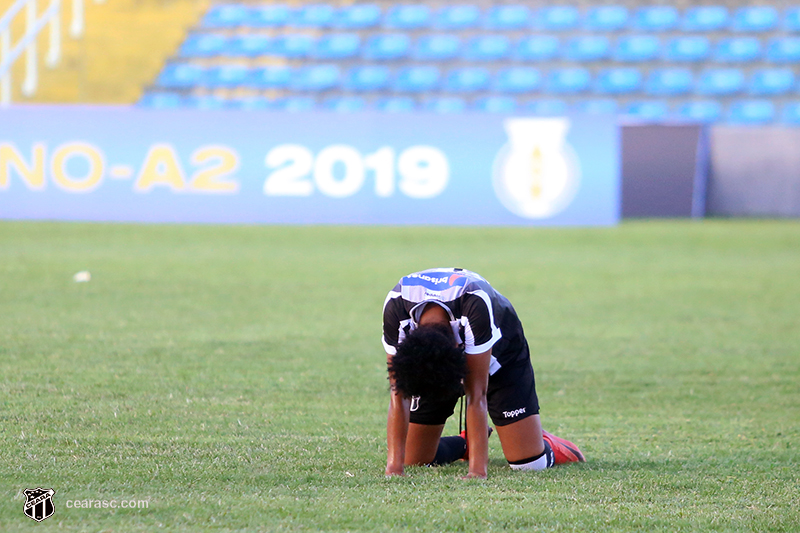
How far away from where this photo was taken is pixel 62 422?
224 inches

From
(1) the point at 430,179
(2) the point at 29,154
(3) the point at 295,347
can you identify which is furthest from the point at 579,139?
(3) the point at 295,347

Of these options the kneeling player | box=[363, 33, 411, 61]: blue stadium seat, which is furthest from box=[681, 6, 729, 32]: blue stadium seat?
the kneeling player

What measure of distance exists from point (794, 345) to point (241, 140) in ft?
44.0

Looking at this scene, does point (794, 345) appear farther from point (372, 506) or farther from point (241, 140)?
point (241, 140)

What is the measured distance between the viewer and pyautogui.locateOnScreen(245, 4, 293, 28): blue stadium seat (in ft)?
101

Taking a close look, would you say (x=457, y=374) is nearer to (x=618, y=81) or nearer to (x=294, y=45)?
→ (x=618, y=81)

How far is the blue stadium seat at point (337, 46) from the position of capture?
29.4 meters

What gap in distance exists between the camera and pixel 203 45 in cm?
3023

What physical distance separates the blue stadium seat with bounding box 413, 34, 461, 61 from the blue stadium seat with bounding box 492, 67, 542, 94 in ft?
5.68

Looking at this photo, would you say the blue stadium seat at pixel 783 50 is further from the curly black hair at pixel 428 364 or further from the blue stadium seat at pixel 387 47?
the curly black hair at pixel 428 364

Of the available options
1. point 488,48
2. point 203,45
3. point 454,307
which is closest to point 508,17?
point 488,48

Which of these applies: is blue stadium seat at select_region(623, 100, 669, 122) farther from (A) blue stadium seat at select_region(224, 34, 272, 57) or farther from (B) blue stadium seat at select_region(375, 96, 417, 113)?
(A) blue stadium seat at select_region(224, 34, 272, 57)

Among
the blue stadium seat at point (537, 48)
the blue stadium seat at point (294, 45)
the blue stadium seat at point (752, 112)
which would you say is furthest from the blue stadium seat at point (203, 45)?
the blue stadium seat at point (752, 112)

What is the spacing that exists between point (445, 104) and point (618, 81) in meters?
5.08
